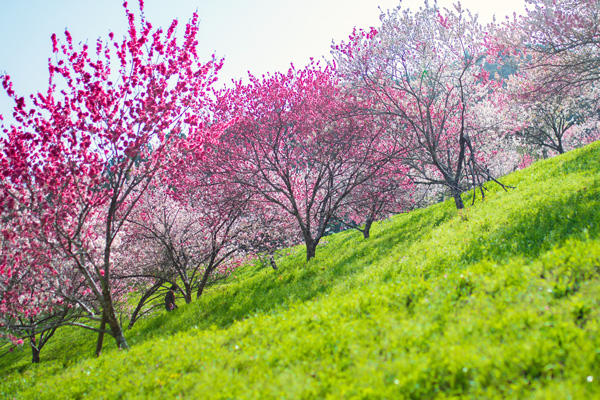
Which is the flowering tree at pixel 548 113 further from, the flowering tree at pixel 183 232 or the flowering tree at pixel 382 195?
the flowering tree at pixel 183 232

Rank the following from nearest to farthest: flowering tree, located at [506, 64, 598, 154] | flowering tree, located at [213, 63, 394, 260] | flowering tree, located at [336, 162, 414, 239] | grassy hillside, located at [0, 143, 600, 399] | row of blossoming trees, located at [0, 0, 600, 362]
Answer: grassy hillside, located at [0, 143, 600, 399] → row of blossoming trees, located at [0, 0, 600, 362] → flowering tree, located at [213, 63, 394, 260] → flowering tree, located at [336, 162, 414, 239] → flowering tree, located at [506, 64, 598, 154]

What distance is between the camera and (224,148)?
16.5m

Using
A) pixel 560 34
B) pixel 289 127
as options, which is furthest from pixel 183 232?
pixel 560 34

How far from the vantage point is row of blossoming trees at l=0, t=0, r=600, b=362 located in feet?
31.2

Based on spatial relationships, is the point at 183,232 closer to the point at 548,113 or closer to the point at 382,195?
the point at 382,195

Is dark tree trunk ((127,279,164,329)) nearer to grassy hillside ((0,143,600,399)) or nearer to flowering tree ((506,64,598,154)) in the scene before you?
grassy hillside ((0,143,600,399))

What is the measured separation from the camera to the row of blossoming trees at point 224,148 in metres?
9.50

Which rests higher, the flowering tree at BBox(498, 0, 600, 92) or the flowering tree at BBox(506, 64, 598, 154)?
the flowering tree at BBox(498, 0, 600, 92)

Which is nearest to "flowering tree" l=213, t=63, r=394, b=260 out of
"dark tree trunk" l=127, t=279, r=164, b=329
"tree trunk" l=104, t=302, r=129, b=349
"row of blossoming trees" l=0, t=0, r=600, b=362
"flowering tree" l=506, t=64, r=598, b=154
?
"row of blossoming trees" l=0, t=0, r=600, b=362

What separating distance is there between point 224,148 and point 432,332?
13.3 m

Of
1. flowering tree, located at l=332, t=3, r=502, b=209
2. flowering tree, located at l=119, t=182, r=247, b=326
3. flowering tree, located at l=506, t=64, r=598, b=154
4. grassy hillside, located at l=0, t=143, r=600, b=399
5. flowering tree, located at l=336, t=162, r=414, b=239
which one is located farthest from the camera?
flowering tree, located at l=506, t=64, r=598, b=154

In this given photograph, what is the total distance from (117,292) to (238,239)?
34.5 ft

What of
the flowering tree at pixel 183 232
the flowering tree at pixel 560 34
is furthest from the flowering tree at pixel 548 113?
the flowering tree at pixel 183 232

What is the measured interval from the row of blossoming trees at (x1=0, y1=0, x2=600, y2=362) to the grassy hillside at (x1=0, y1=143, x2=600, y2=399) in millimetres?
2574
